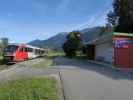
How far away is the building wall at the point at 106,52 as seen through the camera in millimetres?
29375

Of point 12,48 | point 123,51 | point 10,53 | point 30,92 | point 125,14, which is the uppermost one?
point 125,14

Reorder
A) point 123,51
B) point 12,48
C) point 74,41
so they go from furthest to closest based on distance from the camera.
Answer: point 74,41, point 12,48, point 123,51

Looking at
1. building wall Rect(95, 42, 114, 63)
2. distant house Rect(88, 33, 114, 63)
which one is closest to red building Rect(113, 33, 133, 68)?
distant house Rect(88, 33, 114, 63)

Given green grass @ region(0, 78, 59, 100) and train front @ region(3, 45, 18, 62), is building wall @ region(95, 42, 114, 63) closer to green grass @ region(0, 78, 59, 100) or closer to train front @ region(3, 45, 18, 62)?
train front @ region(3, 45, 18, 62)

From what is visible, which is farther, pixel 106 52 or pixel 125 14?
pixel 125 14

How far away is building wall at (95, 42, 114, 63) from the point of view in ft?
96.4

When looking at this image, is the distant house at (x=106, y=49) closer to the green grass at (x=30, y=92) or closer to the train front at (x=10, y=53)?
the train front at (x=10, y=53)

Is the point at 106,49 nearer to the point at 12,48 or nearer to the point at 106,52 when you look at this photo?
the point at 106,52

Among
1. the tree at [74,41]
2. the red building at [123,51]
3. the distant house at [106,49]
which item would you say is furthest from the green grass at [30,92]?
the tree at [74,41]

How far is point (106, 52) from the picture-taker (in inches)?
1292

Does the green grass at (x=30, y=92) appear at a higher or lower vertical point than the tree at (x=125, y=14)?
lower

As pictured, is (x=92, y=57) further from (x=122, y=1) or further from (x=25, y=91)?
(x=25, y=91)

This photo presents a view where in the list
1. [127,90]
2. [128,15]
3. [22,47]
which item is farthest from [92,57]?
[127,90]

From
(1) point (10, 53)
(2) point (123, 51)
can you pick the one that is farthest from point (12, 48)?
(2) point (123, 51)
